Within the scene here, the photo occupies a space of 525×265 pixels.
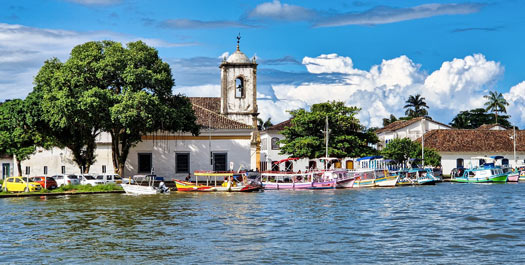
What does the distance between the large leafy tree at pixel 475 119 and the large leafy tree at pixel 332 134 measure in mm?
48528

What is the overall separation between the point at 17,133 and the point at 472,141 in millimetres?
47320

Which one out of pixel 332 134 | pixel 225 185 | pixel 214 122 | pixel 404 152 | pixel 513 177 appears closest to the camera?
pixel 225 185

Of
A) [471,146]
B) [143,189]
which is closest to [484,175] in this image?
[471,146]

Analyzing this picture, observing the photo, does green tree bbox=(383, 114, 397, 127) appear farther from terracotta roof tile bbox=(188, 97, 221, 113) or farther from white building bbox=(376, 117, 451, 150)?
terracotta roof tile bbox=(188, 97, 221, 113)

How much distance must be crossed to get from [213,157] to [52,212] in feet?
74.3

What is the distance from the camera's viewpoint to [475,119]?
106 m

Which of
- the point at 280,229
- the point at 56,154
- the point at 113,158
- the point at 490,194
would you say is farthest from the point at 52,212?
the point at 490,194

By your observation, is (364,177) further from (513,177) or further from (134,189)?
(134,189)

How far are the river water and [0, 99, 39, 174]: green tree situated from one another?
9878 mm

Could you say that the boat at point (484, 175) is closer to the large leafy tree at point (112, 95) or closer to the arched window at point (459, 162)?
the arched window at point (459, 162)

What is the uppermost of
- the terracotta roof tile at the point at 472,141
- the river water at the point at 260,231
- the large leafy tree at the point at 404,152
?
the terracotta roof tile at the point at 472,141

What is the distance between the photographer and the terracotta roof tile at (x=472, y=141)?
74.4m

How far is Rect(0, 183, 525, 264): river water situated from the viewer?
1991 cm

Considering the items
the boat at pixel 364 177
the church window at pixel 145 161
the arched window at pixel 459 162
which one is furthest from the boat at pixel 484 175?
the church window at pixel 145 161
